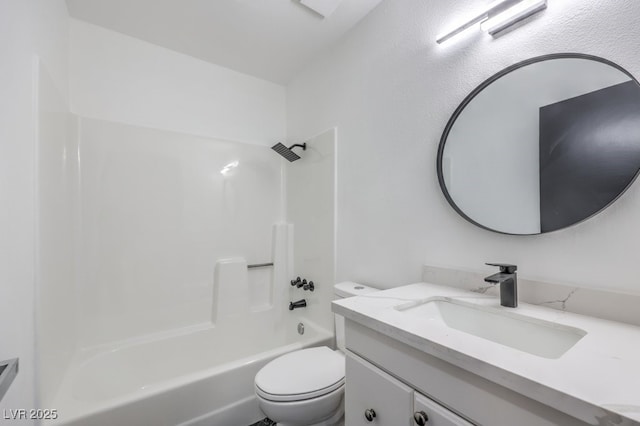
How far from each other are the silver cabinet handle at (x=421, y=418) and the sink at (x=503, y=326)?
0.77ft

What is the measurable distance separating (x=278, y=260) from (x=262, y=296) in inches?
13.0

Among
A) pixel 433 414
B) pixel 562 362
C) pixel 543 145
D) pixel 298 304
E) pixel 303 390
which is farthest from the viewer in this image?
pixel 298 304

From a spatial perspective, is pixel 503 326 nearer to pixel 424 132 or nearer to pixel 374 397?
pixel 374 397

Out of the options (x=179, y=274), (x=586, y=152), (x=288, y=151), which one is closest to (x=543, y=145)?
(x=586, y=152)

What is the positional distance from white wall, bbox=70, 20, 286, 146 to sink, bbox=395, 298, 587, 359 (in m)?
1.97

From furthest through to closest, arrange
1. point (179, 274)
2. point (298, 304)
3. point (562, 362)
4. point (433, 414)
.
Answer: point (298, 304) → point (179, 274) → point (433, 414) → point (562, 362)

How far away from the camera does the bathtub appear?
1192mm

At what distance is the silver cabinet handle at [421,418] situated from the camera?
0.68m

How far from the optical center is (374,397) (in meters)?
0.83

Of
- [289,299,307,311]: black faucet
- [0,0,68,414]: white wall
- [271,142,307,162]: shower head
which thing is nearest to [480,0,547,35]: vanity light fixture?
[271,142,307,162]: shower head

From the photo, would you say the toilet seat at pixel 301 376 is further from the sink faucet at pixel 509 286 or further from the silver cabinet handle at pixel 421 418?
the sink faucet at pixel 509 286

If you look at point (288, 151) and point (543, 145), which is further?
point (288, 151)

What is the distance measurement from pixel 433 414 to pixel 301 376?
0.74 metres

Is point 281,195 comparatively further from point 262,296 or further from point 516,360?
point 516,360
